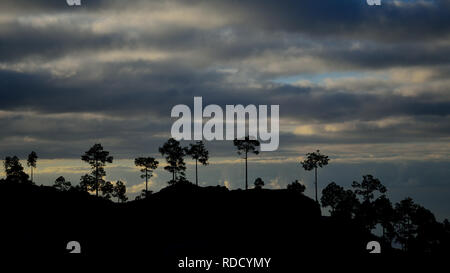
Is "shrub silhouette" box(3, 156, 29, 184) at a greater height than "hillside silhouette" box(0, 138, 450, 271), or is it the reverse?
"shrub silhouette" box(3, 156, 29, 184)

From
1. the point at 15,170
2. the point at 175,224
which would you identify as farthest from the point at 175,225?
the point at 15,170

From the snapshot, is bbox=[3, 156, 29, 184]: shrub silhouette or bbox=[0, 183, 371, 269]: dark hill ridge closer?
bbox=[0, 183, 371, 269]: dark hill ridge

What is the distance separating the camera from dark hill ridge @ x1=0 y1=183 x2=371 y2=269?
196 ft

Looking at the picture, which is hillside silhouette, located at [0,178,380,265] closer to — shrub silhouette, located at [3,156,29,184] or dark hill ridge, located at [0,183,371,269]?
dark hill ridge, located at [0,183,371,269]

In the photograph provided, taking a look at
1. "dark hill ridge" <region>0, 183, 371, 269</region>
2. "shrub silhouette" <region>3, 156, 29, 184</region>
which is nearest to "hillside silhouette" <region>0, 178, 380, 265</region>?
"dark hill ridge" <region>0, 183, 371, 269</region>

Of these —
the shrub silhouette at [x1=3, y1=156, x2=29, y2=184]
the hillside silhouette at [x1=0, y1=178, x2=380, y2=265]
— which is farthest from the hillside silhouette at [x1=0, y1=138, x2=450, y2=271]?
the shrub silhouette at [x1=3, y1=156, x2=29, y2=184]

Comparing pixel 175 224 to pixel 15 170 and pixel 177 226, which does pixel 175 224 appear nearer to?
pixel 177 226

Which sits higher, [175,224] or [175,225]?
[175,224]

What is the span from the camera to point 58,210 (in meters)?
66.2

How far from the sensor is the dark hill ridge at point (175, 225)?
5959 centimetres

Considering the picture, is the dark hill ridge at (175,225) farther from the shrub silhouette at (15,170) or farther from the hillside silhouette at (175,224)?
the shrub silhouette at (15,170)

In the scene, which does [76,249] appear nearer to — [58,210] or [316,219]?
[58,210]

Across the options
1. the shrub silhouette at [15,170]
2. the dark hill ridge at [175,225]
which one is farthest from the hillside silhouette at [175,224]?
the shrub silhouette at [15,170]

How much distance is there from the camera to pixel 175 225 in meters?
67.8
